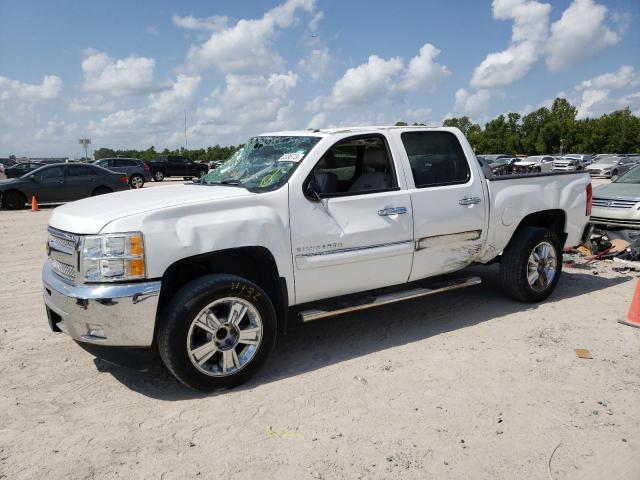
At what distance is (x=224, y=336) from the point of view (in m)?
3.86

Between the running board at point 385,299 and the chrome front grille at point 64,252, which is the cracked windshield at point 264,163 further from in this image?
the chrome front grille at point 64,252

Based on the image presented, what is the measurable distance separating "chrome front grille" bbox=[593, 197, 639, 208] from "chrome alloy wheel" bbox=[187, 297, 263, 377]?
732 cm

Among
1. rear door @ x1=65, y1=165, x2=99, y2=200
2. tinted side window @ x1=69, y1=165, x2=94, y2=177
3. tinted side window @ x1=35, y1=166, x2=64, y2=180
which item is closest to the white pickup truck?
rear door @ x1=65, y1=165, x2=99, y2=200

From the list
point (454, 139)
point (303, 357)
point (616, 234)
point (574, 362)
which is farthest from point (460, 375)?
point (616, 234)

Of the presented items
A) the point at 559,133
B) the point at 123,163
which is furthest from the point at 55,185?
the point at 559,133

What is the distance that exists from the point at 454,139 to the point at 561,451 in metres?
3.21

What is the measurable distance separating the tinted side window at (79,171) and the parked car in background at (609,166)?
28.3 m

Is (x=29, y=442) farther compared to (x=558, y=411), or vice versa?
(x=558, y=411)

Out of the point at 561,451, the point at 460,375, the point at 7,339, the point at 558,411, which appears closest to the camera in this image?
the point at 561,451

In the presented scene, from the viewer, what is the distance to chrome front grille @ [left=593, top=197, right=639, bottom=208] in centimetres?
867

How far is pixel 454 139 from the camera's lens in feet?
17.7

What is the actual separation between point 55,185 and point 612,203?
15061mm

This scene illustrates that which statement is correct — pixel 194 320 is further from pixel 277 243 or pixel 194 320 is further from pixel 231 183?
pixel 231 183

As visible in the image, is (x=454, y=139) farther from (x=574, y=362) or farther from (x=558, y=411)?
(x=558, y=411)
